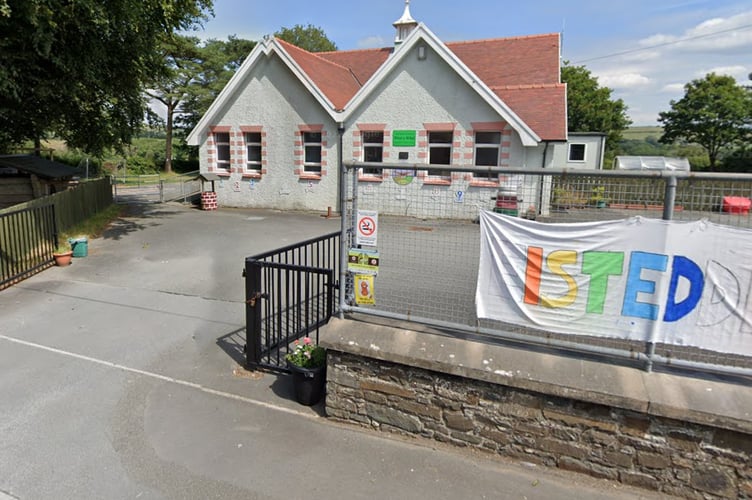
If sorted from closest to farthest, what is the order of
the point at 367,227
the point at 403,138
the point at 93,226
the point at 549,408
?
the point at 549,408 < the point at 367,227 < the point at 93,226 < the point at 403,138

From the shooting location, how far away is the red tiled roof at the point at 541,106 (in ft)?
56.5

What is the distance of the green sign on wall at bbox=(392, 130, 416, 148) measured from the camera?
1861 centimetres

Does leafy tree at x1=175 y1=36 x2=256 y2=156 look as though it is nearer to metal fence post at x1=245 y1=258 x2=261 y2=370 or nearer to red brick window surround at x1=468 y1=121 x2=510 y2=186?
red brick window surround at x1=468 y1=121 x2=510 y2=186

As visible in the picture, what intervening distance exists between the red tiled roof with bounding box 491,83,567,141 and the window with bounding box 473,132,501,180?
1358 millimetres

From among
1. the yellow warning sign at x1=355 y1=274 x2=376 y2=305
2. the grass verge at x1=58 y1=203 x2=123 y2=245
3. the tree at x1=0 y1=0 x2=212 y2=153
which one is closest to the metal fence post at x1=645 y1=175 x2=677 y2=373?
the yellow warning sign at x1=355 y1=274 x2=376 y2=305

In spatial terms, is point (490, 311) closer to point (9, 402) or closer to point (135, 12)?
point (9, 402)

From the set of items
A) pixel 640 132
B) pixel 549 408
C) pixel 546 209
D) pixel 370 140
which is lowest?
pixel 549 408

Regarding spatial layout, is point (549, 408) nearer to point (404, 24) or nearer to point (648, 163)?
point (404, 24)

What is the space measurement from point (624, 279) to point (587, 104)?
159ft

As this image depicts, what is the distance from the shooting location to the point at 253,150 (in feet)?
71.0

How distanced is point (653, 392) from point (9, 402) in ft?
20.0

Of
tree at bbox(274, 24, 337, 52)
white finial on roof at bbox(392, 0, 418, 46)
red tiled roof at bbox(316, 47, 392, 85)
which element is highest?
tree at bbox(274, 24, 337, 52)

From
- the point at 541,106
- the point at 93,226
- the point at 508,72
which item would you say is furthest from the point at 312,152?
the point at 508,72

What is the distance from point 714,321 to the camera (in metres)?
3.55
